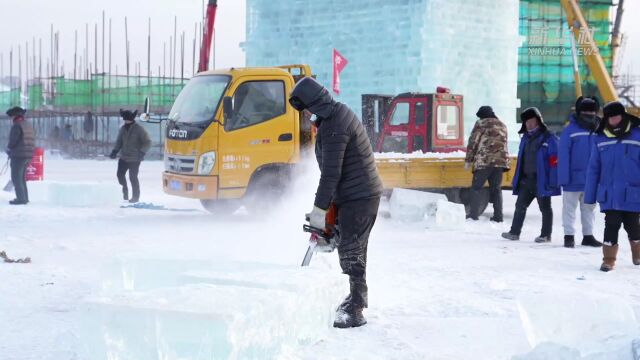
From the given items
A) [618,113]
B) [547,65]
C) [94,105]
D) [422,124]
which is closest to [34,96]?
[94,105]

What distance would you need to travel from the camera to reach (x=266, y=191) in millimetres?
11820

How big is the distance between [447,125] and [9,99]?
35347mm

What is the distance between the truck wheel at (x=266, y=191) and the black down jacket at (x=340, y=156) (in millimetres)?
6245

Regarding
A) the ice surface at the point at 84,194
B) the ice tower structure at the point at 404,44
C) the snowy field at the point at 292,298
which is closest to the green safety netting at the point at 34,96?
the ice tower structure at the point at 404,44

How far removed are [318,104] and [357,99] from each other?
79.0 feet

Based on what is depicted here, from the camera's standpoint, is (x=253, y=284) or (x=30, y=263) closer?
(x=253, y=284)

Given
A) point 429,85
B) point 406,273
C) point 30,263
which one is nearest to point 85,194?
point 30,263

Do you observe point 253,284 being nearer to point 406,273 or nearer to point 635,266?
point 406,273

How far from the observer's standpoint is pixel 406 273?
7.61 m

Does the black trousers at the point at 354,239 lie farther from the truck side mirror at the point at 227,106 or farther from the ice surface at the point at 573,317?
the truck side mirror at the point at 227,106

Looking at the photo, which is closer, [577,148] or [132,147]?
[577,148]

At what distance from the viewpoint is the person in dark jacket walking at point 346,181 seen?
17.4 feet

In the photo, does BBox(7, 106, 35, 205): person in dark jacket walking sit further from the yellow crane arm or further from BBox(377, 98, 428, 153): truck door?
the yellow crane arm
